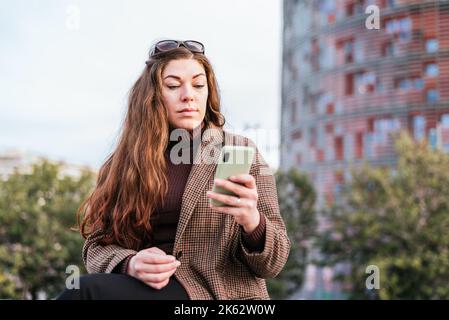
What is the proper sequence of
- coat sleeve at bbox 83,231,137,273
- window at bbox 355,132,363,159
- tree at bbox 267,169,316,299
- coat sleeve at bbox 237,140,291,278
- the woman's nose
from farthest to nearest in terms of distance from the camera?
window at bbox 355,132,363,159, tree at bbox 267,169,316,299, the woman's nose, coat sleeve at bbox 83,231,137,273, coat sleeve at bbox 237,140,291,278

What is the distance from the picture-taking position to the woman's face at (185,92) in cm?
253

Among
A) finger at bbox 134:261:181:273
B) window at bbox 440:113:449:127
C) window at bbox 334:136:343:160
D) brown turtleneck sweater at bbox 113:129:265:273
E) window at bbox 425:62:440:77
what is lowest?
finger at bbox 134:261:181:273

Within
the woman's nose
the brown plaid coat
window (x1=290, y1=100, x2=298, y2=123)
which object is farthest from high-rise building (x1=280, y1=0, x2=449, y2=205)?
the brown plaid coat

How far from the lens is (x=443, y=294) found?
21312 millimetres

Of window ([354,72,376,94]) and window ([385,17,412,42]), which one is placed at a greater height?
window ([385,17,412,42])

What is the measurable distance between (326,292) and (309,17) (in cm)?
1396

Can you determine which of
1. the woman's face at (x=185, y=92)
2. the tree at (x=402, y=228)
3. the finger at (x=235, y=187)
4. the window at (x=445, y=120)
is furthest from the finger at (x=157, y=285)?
the window at (x=445, y=120)

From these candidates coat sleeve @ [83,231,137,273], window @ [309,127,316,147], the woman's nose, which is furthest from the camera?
window @ [309,127,316,147]

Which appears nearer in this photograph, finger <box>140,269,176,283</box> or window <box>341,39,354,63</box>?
finger <box>140,269,176,283</box>

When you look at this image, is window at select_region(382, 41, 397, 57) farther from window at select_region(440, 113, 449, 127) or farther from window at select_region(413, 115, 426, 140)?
window at select_region(440, 113, 449, 127)

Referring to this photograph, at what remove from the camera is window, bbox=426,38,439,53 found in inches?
1209

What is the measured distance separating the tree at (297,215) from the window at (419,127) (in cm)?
701

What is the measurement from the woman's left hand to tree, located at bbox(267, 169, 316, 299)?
2398cm
